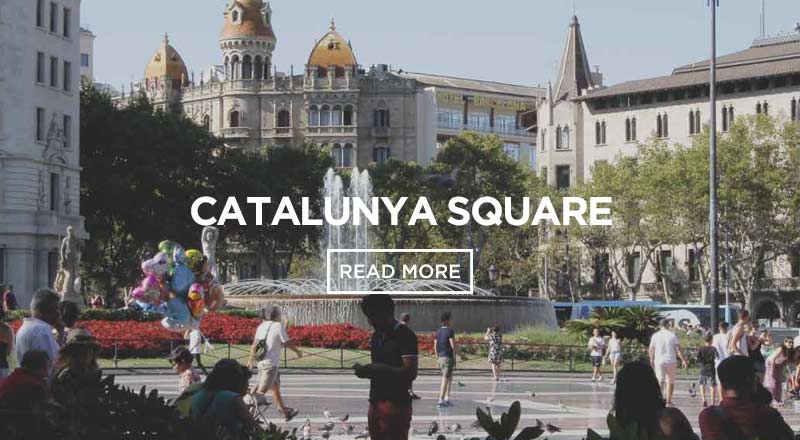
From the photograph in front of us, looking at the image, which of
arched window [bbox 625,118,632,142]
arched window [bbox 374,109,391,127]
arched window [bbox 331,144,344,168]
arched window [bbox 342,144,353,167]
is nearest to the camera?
arched window [bbox 625,118,632,142]

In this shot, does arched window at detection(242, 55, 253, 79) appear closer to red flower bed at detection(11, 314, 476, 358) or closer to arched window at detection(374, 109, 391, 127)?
arched window at detection(374, 109, 391, 127)

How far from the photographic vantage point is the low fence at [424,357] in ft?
125

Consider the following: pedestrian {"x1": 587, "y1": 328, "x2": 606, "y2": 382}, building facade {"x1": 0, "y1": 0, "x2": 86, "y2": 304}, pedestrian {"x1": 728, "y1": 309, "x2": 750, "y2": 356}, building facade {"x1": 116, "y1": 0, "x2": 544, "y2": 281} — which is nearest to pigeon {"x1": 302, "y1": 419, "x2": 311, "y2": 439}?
pedestrian {"x1": 728, "y1": 309, "x2": 750, "y2": 356}

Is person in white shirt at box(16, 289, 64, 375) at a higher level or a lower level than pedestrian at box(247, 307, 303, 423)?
higher

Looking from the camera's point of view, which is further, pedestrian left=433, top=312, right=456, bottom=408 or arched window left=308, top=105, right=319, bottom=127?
arched window left=308, top=105, right=319, bottom=127

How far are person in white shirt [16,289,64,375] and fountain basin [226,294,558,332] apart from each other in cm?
2881

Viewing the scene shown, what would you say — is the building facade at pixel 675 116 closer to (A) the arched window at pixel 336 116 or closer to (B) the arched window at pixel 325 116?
(A) the arched window at pixel 336 116

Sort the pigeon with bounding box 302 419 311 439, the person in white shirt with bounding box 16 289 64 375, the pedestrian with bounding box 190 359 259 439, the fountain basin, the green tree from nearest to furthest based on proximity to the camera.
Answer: the pedestrian with bounding box 190 359 259 439 → the person in white shirt with bounding box 16 289 64 375 → the pigeon with bounding box 302 419 311 439 → the fountain basin → the green tree

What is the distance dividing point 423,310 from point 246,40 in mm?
94860

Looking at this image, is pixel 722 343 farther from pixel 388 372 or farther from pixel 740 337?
pixel 388 372

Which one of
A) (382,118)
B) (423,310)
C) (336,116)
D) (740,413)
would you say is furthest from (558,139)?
(740,413)

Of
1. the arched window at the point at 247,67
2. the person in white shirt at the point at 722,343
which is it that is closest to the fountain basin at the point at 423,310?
the person in white shirt at the point at 722,343

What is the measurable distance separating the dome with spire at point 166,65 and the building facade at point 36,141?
245 feet

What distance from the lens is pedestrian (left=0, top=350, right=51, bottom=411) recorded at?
12.2 metres
